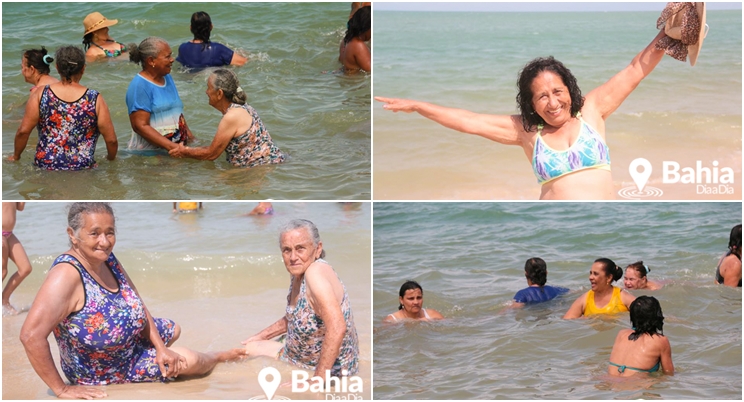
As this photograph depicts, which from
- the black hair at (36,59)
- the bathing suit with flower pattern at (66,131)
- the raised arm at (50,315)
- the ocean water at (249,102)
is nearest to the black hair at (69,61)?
the bathing suit with flower pattern at (66,131)

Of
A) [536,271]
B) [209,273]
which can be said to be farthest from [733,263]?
[209,273]

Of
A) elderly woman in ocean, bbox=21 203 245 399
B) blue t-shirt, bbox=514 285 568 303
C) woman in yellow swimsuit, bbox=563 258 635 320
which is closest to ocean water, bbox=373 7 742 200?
blue t-shirt, bbox=514 285 568 303

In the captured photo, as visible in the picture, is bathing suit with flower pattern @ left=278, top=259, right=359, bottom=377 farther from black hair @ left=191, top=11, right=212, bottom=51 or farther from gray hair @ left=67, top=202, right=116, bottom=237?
black hair @ left=191, top=11, right=212, bottom=51

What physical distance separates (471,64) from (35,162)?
12.6 m

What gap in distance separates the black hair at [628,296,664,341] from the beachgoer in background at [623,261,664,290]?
7.91ft

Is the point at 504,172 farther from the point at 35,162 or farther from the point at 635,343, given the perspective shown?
the point at 35,162

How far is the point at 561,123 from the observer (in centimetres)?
461

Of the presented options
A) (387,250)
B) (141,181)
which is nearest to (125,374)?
(141,181)

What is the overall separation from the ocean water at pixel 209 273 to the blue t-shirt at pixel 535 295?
1.54m

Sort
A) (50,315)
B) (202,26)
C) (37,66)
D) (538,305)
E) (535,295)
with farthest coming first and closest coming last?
(202,26), (535,295), (538,305), (37,66), (50,315)

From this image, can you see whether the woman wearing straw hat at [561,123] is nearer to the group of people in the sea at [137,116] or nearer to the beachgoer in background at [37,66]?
the group of people in the sea at [137,116]

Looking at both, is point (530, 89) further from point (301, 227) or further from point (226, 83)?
point (226, 83)

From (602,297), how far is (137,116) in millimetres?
4426

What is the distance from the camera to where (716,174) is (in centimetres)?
930
